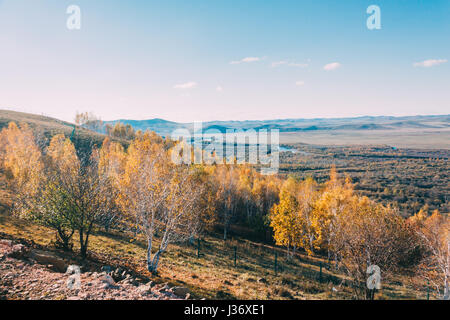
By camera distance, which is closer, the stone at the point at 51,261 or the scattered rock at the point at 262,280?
the stone at the point at 51,261

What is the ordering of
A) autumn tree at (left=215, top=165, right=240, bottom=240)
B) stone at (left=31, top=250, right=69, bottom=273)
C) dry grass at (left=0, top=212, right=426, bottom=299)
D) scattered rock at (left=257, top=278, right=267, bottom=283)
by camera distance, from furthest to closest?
autumn tree at (left=215, top=165, right=240, bottom=240)
scattered rock at (left=257, top=278, right=267, bottom=283)
dry grass at (left=0, top=212, right=426, bottom=299)
stone at (left=31, top=250, right=69, bottom=273)

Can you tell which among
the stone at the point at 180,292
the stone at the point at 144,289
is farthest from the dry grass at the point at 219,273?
the stone at the point at 144,289

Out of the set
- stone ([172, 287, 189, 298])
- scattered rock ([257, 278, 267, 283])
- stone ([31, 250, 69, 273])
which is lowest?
scattered rock ([257, 278, 267, 283])

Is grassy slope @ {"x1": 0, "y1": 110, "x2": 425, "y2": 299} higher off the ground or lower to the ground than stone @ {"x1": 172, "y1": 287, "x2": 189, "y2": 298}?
lower

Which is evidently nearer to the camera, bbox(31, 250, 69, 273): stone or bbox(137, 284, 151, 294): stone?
bbox(137, 284, 151, 294): stone

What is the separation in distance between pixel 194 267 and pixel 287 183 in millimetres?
35275

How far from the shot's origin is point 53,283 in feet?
25.6

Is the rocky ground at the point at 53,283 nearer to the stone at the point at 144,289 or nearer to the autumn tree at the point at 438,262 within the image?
the stone at the point at 144,289

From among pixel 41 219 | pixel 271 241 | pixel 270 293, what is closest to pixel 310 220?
pixel 271 241

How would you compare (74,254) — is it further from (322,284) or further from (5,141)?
(5,141)

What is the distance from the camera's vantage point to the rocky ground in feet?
23.6

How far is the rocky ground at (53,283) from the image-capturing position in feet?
23.6
